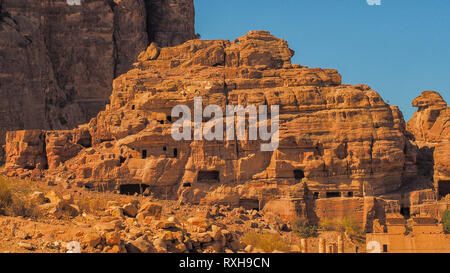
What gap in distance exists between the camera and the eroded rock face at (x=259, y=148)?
Result: 46.0 metres

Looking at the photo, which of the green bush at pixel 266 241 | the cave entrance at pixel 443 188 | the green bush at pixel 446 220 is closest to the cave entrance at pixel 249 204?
the green bush at pixel 266 241

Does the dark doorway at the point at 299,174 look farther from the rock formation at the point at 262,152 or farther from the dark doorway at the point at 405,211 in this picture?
the dark doorway at the point at 405,211

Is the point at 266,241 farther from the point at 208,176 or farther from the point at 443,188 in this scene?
the point at 443,188

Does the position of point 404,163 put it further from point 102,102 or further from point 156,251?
point 102,102

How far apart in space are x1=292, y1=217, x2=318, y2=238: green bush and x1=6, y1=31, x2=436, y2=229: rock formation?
2.36 ft

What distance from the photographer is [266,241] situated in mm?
36469

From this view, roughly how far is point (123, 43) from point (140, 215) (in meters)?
43.2

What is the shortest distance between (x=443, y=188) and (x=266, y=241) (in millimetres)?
17438

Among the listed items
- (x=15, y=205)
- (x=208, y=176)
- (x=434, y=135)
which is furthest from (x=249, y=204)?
(x=434, y=135)

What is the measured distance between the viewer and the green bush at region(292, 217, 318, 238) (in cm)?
4353

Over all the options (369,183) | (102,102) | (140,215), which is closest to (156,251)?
(140,215)

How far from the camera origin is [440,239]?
3847cm

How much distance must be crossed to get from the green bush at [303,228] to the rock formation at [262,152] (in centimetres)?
72
